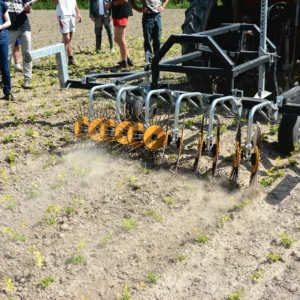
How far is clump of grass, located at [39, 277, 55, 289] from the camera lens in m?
3.54

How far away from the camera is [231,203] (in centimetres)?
438

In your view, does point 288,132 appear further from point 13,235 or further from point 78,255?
point 13,235

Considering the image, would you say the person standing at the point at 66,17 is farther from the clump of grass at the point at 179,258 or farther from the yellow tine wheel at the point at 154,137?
the clump of grass at the point at 179,258

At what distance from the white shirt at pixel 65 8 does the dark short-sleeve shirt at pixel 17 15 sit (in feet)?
4.88

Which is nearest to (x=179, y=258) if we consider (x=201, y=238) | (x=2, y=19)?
(x=201, y=238)

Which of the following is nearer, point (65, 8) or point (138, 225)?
point (138, 225)

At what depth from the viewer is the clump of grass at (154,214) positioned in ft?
13.7

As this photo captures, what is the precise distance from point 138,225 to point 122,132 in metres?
1.11

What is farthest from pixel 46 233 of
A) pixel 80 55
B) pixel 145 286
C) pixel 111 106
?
pixel 80 55

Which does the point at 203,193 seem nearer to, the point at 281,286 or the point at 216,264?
the point at 216,264

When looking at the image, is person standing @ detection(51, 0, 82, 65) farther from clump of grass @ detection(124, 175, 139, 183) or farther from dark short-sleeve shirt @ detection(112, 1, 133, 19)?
clump of grass @ detection(124, 175, 139, 183)

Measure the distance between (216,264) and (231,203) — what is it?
0.79 meters

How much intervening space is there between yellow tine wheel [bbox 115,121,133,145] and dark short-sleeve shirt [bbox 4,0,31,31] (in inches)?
150

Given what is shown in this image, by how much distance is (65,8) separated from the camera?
31.5ft
